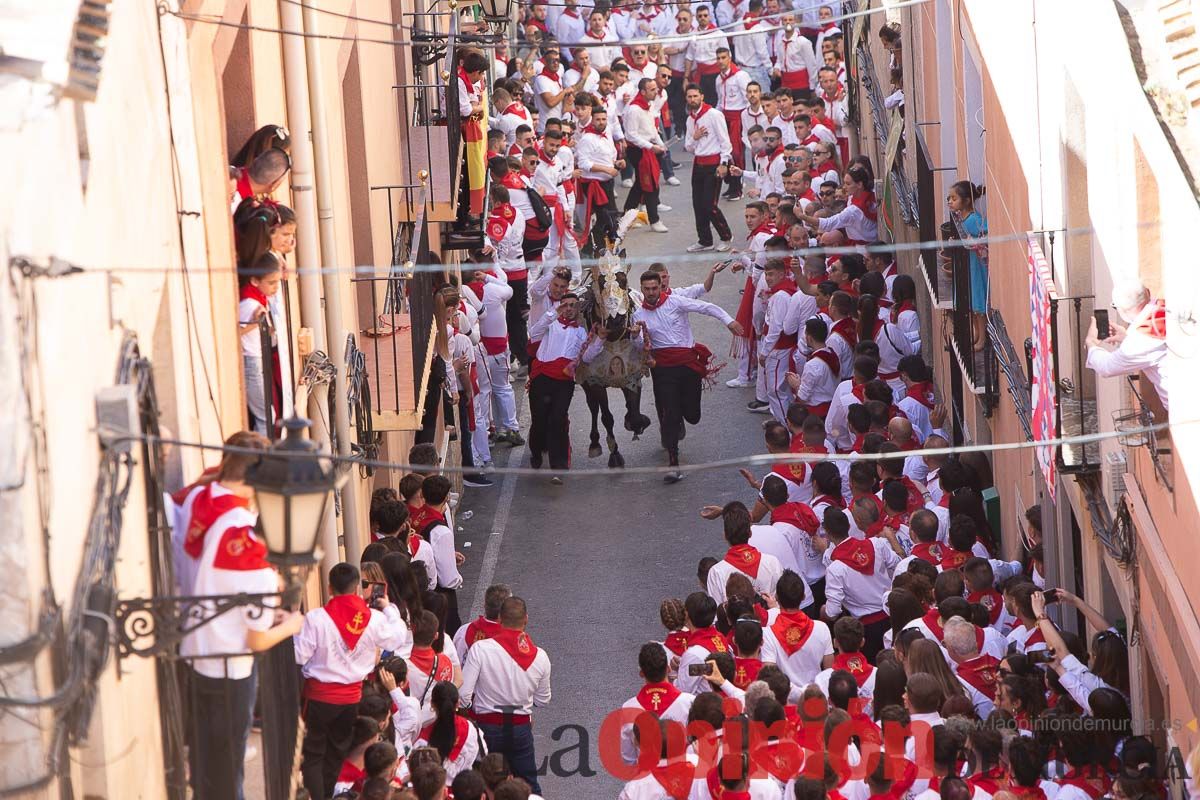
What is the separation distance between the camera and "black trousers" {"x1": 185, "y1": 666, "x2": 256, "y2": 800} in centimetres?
767

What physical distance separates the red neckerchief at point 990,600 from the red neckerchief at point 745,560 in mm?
1405

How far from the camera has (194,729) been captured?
303 inches

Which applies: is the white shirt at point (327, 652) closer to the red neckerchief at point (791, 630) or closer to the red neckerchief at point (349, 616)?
the red neckerchief at point (349, 616)

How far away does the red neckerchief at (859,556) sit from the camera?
12492 mm

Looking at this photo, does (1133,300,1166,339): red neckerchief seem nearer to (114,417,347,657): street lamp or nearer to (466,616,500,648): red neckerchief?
(114,417,347,657): street lamp

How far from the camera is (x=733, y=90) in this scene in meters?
26.2

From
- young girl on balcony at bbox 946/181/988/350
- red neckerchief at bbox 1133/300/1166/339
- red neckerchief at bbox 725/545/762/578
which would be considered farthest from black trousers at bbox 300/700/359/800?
young girl on balcony at bbox 946/181/988/350

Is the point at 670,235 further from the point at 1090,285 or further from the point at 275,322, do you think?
the point at 275,322

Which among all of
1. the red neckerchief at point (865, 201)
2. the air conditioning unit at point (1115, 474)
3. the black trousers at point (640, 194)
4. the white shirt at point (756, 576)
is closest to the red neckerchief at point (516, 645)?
the white shirt at point (756, 576)

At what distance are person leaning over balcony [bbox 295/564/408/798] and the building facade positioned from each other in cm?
372

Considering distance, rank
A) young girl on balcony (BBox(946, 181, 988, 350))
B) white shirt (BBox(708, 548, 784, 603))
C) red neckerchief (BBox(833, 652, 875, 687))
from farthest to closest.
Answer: young girl on balcony (BBox(946, 181, 988, 350)) < white shirt (BBox(708, 548, 784, 603)) < red neckerchief (BBox(833, 652, 875, 687))

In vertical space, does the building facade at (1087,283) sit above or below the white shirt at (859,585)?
above

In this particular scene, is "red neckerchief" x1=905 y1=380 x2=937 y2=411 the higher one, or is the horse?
the horse

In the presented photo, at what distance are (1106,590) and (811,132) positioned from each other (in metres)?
12.0
